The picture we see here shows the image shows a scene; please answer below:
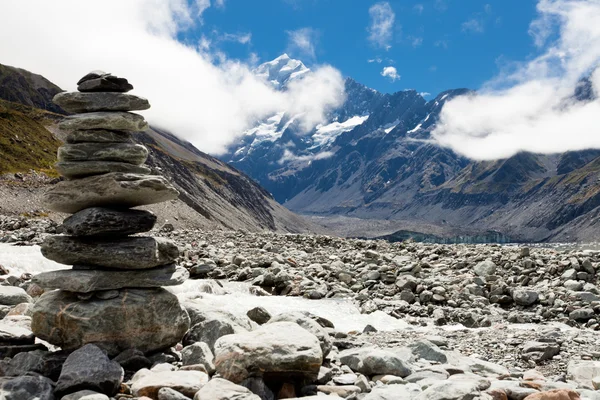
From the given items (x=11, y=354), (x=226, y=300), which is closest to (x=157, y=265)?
(x=11, y=354)

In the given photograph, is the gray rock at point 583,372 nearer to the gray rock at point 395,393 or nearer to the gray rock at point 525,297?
the gray rock at point 395,393

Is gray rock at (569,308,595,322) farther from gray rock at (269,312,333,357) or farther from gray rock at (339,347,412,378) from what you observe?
gray rock at (269,312,333,357)

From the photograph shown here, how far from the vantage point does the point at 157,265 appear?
14.2m

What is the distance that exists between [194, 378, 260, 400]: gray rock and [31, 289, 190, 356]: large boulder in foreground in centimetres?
411

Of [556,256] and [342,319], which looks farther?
[556,256]

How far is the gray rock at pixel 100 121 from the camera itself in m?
14.3

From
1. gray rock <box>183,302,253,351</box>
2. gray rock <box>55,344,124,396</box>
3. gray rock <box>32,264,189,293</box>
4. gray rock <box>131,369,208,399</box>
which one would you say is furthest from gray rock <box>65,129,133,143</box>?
gray rock <box>131,369,208,399</box>

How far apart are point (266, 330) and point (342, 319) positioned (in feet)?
39.1

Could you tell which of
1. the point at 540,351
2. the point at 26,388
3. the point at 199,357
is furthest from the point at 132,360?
the point at 540,351

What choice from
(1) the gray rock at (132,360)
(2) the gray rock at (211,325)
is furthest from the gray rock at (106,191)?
(1) the gray rock at (132,360)

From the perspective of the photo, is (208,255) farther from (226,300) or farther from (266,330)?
(266,330)

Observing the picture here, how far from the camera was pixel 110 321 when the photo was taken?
12.7 meters

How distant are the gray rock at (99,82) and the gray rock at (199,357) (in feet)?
27.1

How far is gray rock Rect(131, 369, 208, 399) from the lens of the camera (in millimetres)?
9695
